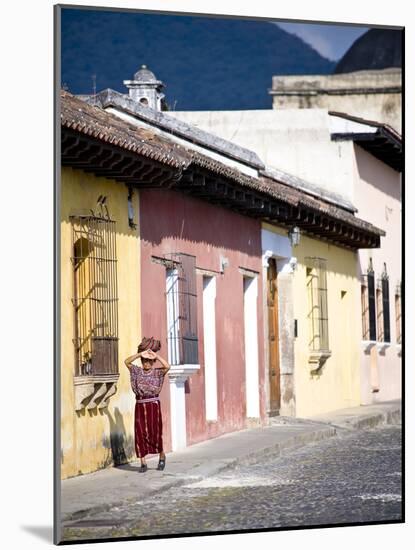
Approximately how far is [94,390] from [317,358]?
10.5 ft

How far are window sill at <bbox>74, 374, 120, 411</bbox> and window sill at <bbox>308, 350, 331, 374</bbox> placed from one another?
280 centimetres

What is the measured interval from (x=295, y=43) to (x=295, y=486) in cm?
296

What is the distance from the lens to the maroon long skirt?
11.9m

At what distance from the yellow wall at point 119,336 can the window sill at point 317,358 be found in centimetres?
219

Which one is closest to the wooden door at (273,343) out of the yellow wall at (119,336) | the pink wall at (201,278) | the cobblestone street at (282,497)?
the pink wall at (201,278)

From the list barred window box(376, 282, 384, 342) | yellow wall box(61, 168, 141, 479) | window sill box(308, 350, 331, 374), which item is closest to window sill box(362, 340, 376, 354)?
barred window box(376, 282, 384, 342)

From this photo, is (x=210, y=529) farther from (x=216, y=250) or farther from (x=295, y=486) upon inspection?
(x=216, y=250)

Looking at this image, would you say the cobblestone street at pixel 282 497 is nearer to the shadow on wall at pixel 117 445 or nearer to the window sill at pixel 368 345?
the shadow on wall at pixel 117 445

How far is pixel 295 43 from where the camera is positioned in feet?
39.5

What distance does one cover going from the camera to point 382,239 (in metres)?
14.2

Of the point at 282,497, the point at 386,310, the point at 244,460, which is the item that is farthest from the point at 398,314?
the point at 282,497

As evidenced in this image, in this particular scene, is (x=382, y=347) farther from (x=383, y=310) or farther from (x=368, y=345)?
(x=368, y=345)

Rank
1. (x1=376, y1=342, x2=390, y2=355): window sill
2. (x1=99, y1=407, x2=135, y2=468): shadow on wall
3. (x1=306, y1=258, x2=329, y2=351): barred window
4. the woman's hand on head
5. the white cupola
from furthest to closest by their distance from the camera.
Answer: (x1=306, y1=258, x2=329, y2=351): barred window, (x1=376, y1=342, x2=390, y2=355): window sill, the woman's hand on head, (x1=99, y1=407, x2=135, y2=468): shadow on wall, the white cupola

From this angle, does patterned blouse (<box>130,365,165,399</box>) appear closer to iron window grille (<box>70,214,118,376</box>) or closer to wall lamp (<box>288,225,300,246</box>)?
iron window grille (<box>70,214,118,376</box>)
